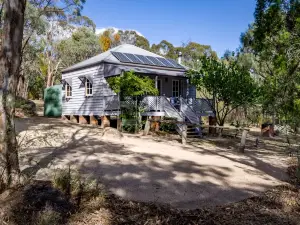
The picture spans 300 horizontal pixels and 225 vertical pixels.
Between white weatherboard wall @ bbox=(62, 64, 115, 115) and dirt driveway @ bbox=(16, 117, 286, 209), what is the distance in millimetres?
8568

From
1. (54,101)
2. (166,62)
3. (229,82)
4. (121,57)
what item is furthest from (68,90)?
(229,82)

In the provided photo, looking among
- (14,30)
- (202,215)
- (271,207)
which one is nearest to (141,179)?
(202,215)

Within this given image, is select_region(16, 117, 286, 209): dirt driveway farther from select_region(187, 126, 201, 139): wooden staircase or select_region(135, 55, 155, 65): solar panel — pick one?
select_region(135, 55, 155, 65): solar panel

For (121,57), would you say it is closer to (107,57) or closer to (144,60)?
(107,57)

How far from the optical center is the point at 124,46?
23.5 metres

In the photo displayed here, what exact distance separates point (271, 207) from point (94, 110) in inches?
617

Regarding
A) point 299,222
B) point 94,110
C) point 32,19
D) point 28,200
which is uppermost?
point 32,19

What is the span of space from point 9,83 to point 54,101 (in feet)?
68.6

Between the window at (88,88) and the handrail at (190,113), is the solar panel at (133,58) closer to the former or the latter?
the window at (88,88)

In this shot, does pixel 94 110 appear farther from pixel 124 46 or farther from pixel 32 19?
pixel 32 19

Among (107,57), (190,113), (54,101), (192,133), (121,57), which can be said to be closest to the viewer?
(192,133)

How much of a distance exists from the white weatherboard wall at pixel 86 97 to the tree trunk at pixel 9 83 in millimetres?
13592

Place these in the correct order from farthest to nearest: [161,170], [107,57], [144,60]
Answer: [144,60]
[107,57]
[161,170]

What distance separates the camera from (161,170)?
768 cm
